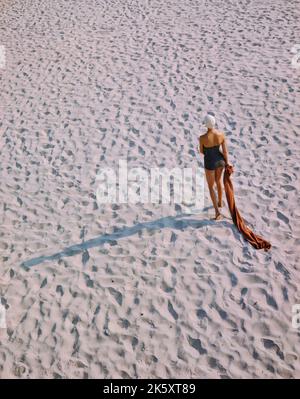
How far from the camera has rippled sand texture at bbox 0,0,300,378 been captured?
14.0 ft

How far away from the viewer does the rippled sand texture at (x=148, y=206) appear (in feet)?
14.0

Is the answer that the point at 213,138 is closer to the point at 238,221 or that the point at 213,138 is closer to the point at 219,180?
the point at 219,180

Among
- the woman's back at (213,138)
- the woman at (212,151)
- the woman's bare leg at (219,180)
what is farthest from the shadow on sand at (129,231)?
the woman's back at (213,138)

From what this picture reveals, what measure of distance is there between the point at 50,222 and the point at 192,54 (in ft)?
17.8

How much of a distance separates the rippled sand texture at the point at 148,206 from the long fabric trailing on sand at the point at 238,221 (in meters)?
0.13

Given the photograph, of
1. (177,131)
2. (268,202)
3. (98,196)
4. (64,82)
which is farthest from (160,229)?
(64,82)

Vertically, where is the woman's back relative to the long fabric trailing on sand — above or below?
above

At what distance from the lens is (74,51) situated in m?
9.73

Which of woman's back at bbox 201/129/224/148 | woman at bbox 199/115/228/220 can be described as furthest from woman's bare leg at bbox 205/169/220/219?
woman's back at bbox 201/129/224/148

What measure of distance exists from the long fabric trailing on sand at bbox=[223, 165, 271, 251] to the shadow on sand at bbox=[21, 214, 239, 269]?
0.48 feet

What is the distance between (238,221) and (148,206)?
139 cm

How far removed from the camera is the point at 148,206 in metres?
5.88

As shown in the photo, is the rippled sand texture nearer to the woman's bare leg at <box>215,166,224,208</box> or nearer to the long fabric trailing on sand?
the long fabric trailing on sand

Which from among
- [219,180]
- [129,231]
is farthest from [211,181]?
[129,231]
